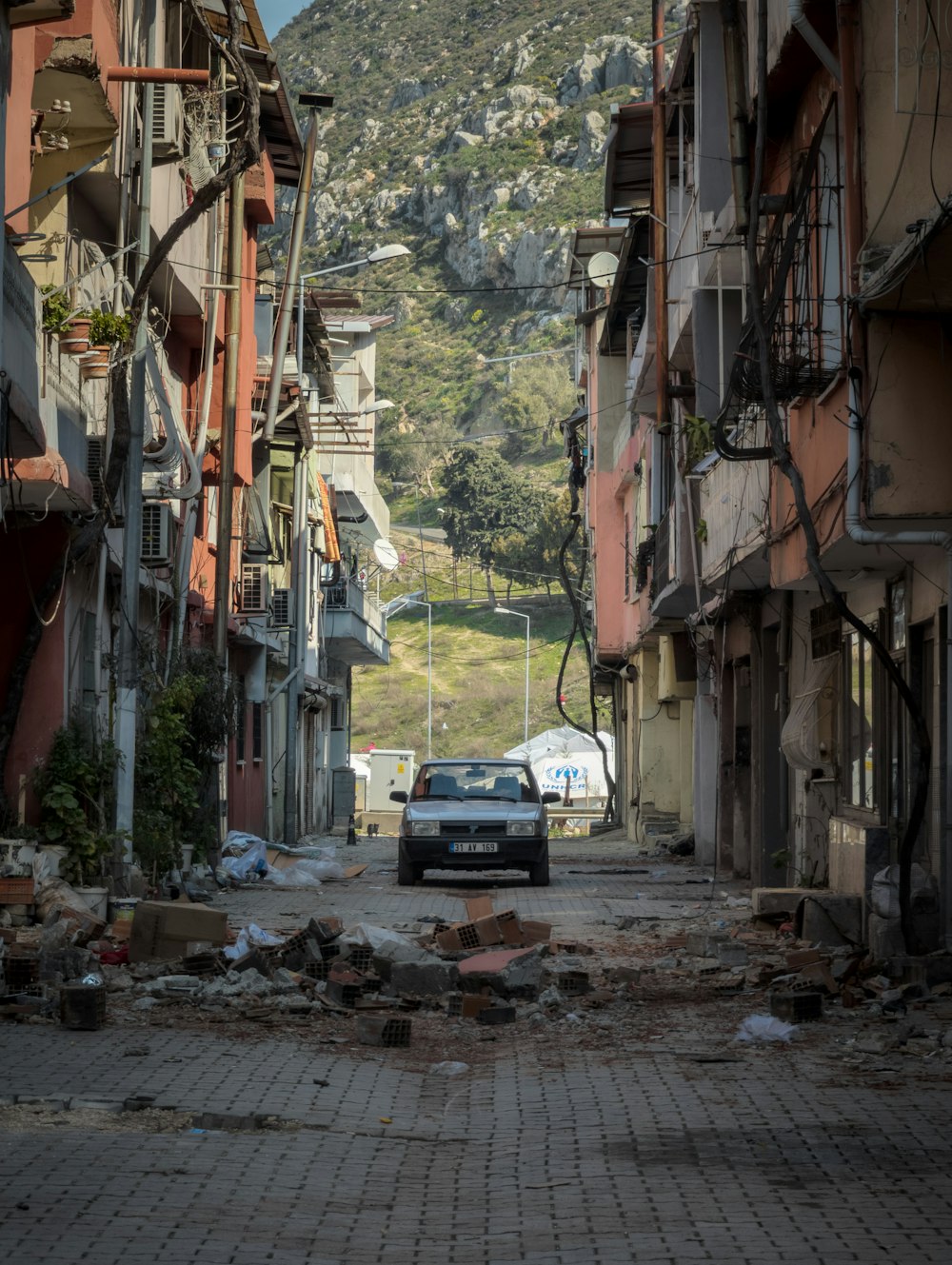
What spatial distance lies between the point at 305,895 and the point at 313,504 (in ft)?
70.3

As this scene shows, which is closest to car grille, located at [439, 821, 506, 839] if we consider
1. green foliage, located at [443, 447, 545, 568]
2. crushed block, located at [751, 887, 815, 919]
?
crushed block, located at [751, 887, 815, 919]

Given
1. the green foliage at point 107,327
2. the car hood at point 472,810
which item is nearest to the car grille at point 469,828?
the car hood at point 472,810

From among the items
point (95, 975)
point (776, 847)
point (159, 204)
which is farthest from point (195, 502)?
point (95, 975)

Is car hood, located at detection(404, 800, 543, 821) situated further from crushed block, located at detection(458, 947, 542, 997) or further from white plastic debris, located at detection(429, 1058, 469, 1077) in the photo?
white plastic debris, located at detection(429, 1058, 469, 1077)

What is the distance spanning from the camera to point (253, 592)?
1177 inches

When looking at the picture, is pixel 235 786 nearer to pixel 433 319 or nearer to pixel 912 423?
pixel 912 423

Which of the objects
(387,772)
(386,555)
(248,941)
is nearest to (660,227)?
(248,941)

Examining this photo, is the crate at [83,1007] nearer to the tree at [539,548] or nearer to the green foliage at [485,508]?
the tree at [539,548]

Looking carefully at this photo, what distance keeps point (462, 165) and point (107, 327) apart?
118113 millimetres

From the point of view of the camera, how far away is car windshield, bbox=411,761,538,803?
79.9 ft

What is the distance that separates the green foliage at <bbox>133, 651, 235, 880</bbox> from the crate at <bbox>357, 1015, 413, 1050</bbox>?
27.5 ft

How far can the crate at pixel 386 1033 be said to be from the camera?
32.4 feet

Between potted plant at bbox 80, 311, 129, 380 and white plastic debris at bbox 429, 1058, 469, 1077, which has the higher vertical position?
potted plant at bbox 80, 311, 129, 380

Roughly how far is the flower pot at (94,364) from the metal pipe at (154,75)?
8.20 feet
